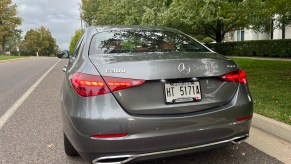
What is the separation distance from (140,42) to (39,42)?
312 feet

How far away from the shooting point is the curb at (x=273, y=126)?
3.80 m

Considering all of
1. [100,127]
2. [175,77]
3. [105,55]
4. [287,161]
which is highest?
[105,55]

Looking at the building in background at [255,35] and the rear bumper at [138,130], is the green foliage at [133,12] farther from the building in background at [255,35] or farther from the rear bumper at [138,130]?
the rear bumper at [138,130]

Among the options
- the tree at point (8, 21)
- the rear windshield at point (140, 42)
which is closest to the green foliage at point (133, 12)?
the rear windshield at point (140, 42)

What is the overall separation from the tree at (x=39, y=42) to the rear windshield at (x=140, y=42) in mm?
90519

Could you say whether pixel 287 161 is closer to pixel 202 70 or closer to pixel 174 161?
pixel 174 161

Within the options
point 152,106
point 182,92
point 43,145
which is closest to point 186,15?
point 43,145

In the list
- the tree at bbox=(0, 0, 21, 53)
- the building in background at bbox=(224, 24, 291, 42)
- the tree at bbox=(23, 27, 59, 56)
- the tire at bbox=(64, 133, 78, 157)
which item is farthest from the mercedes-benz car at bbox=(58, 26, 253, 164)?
the tree at bbox=(23, 27, 59, 56)

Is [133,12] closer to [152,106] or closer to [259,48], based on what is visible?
[259,48]

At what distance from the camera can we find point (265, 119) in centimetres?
421

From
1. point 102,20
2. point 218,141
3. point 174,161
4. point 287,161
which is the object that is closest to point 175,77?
point 218,141

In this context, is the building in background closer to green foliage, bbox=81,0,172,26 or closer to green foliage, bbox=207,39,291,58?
green foliage, bbox=207,39,291,58

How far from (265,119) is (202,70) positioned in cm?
199

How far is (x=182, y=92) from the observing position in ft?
8.61
